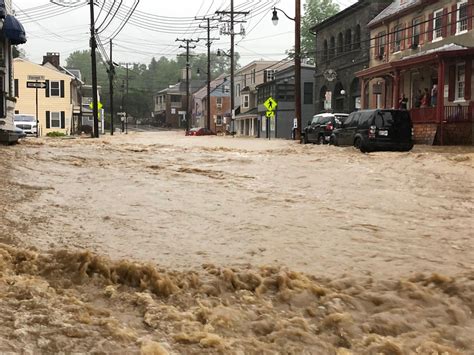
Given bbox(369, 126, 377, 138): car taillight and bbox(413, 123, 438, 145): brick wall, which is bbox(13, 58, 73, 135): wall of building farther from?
bbox(369, 126, 377, 138): car taillight

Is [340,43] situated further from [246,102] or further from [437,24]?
[246,102]

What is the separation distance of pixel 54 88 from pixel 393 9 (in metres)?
34.4

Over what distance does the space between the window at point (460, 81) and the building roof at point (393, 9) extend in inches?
213

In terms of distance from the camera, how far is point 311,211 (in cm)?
870

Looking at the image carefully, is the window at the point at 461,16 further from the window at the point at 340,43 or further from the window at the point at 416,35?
the window at the point at 340,43

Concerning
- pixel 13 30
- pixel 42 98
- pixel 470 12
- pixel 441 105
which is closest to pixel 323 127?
pixel 441 105

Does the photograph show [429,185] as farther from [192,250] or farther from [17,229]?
[17,229]

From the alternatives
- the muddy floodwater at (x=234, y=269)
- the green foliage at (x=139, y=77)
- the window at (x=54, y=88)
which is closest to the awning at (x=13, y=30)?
the muddy floodwater at (x=234, y=269)

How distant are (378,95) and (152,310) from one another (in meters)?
31.6

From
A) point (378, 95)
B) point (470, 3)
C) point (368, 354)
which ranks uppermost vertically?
point (470, 3)

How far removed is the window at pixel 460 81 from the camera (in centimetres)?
2538

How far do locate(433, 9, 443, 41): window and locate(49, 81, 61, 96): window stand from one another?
3821cm

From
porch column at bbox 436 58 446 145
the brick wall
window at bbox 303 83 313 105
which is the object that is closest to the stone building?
window at bbox 303 83 313 105

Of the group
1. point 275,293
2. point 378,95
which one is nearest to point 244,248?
point 275,293
